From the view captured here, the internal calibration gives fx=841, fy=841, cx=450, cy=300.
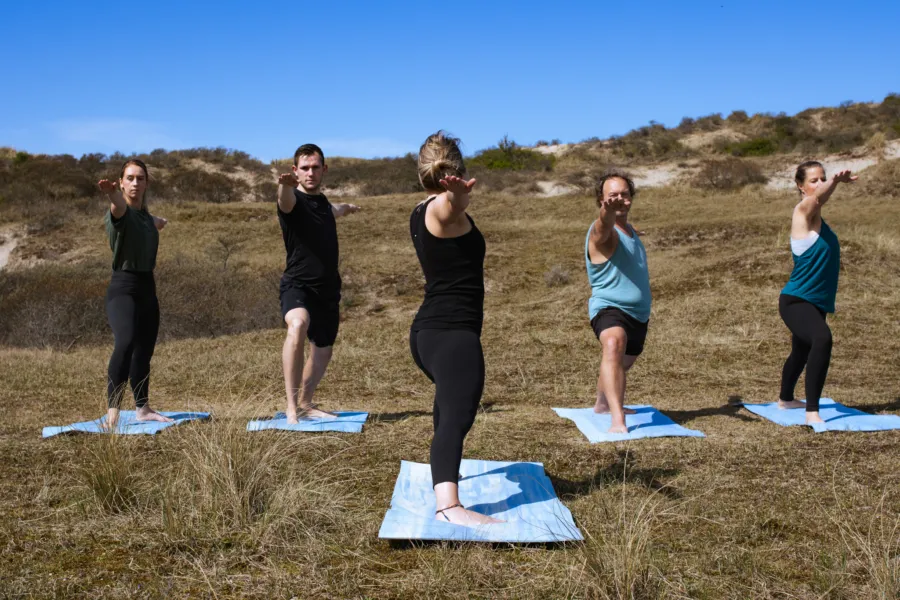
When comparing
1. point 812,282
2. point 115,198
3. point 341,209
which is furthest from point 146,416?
point 812,282

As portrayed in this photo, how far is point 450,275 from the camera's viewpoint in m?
3.49

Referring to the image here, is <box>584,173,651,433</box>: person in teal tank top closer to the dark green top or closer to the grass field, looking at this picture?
the grass field

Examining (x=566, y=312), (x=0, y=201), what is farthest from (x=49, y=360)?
(x=0, y=201)

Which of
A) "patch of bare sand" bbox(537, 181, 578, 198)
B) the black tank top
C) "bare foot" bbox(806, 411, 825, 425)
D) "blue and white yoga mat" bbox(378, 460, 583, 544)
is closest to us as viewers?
"blue and white yoga mat" bbox(378, 460, 583, 544)

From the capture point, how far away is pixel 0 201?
92.9 ft

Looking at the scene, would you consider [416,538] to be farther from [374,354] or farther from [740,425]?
[374,354]

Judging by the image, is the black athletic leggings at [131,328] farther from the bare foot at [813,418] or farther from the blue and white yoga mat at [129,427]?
the bare foot at [813,418]

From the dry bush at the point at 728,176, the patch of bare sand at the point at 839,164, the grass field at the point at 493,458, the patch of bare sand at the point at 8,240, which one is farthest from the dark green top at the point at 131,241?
the patch of bare sand at the point at 839,164

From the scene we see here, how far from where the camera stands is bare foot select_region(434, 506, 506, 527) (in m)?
3.32

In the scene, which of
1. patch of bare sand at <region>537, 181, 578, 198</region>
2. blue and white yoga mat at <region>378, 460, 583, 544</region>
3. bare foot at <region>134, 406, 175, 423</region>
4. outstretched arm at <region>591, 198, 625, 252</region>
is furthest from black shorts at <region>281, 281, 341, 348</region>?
patch of bare sand at <region>537, 181, 578, 198</region>

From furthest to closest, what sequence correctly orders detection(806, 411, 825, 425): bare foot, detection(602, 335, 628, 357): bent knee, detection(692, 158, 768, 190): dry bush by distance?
detection(692, 158, 768, 190): dry bush < detection(806, 411, 825, 425): bare foot < detection(602, 335, 628, 357): bent knee

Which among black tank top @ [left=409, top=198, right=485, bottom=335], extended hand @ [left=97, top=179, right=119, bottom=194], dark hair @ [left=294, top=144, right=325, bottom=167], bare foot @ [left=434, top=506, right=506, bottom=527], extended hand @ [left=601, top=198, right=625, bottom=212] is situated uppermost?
dark hair @ [left=294, top=144, right=325, bottom=167]

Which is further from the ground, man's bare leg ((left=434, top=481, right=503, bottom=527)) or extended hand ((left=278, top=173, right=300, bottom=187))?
extended hand ((left=278, top=173, right=300, bottom=187))

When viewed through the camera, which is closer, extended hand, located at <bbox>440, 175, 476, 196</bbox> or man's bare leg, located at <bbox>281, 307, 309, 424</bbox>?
extended hand, located at <bbox>440, 175, 476, 196</bbox>
